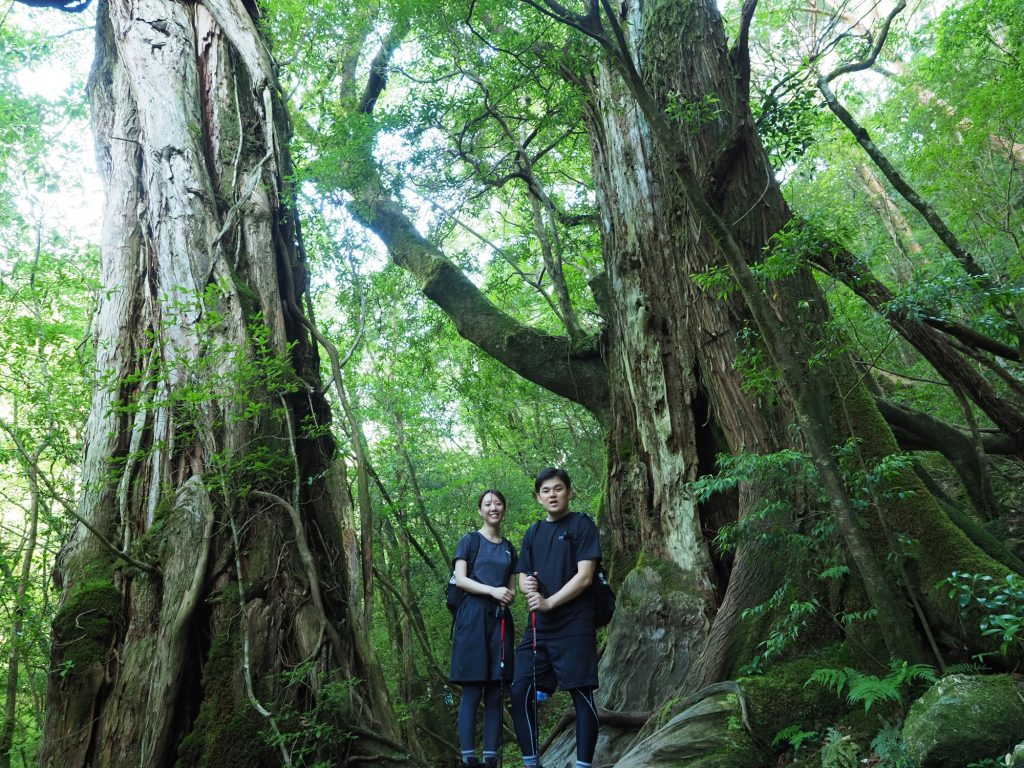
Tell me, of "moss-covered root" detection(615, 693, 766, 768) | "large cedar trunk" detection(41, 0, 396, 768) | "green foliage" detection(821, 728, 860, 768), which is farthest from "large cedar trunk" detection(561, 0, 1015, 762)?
"large cedar trunk" detection(41, 0, 396, 768)

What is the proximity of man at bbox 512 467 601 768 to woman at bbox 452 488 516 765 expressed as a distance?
4.6 inches

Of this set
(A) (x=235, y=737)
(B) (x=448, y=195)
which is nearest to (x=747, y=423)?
(A) (x=235, y=737)

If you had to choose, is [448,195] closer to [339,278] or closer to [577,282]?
[339,278]

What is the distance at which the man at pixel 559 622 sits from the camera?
3562 millimetres

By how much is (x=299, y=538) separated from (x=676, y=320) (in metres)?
3.35

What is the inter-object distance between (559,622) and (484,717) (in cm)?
71

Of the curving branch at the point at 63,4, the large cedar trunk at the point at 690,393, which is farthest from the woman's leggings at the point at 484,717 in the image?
the curving branch at the point at 63,4

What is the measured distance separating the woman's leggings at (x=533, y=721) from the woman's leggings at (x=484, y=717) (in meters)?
0.14

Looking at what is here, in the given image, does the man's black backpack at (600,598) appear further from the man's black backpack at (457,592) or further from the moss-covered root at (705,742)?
the man's black backpack at (457,592)

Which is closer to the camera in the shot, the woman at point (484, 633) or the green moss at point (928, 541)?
the green moss at point (928, 541)

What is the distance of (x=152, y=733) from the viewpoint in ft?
11.9

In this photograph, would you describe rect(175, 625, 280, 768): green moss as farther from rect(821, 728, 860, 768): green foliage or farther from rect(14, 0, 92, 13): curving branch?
rect(14, 0, 92, 13): curving branch

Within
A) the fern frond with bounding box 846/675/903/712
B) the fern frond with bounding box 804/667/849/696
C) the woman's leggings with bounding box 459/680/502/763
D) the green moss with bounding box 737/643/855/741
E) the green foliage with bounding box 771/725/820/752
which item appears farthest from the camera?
the woman's leggings with bounding box 459/680/502/763

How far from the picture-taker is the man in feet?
11.7
